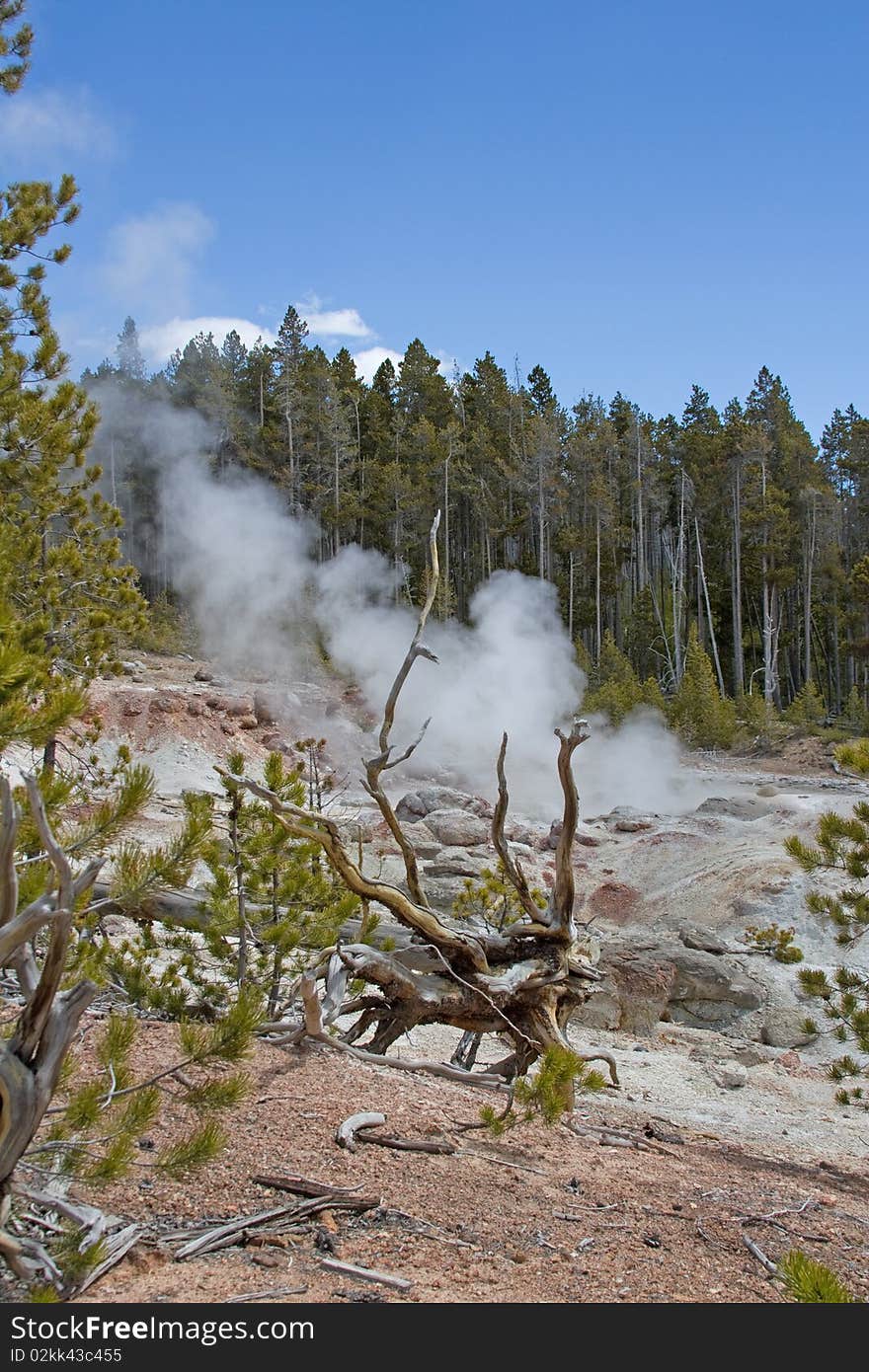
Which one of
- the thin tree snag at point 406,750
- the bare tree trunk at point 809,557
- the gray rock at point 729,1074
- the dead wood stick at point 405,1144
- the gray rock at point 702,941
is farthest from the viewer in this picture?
the bare tree trunk at point 809,557

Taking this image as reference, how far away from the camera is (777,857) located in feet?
52.2

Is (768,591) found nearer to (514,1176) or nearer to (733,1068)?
(733,1068)

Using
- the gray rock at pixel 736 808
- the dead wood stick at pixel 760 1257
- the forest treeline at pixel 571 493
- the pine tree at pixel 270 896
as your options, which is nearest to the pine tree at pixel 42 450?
the pine tree at pixel 270 896

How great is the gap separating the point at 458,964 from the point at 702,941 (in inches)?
320

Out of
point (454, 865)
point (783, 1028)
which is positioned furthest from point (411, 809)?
point (783, 1028)

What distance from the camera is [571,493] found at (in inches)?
1879

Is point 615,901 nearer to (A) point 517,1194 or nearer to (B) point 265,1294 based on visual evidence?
(A) point 517,1194

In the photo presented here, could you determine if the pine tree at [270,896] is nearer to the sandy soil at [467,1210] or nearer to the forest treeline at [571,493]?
the sandy soil at [467,1210]

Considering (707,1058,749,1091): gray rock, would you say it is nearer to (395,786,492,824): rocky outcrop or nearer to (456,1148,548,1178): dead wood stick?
(456,1148,548,1178): dead wood stick

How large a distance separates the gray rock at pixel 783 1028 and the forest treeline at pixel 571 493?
27.3 metres

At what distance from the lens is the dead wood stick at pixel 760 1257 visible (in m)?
3.55

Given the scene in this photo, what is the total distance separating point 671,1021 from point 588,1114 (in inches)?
229
